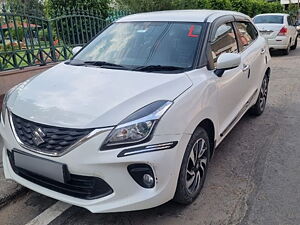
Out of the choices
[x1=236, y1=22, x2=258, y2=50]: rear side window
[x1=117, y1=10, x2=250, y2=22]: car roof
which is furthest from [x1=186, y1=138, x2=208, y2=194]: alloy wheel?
[x1=236, y1=22, x2=258, y2=50]: rear side window

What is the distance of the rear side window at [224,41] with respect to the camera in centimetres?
330

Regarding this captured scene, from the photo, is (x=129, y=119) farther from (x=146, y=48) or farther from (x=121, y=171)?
(x=146, y=48)

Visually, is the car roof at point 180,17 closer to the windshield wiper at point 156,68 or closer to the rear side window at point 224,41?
the rear side window at point 224,41

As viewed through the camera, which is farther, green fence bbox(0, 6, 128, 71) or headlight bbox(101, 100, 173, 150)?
green fence bbox(0, 6, 128, 71)

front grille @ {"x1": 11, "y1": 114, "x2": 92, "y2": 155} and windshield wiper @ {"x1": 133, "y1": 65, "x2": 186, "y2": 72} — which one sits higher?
windshield wiper @ {"x1": 133, "y1": 65, "x2": 186, "y2": 72}

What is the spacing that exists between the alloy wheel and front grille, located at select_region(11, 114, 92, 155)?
38.1 inches

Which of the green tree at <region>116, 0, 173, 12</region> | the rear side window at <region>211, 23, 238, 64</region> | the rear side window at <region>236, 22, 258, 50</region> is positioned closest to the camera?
the rear side window at <region>211, 23, 238, 64</region>

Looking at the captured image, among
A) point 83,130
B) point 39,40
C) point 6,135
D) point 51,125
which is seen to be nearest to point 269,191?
point 83,130

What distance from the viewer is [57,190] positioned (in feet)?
7.73

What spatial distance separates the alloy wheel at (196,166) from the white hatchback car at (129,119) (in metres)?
0.01

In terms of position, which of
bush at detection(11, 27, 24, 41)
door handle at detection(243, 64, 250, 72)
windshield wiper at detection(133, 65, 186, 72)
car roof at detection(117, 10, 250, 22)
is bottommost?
door handle at detection(243, 64, 250, 72)

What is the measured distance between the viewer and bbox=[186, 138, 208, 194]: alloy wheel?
104 inches

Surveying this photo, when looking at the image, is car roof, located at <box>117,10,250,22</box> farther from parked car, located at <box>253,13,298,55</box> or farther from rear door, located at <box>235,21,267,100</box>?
parked car, located at <box>253,13,298,55</box>

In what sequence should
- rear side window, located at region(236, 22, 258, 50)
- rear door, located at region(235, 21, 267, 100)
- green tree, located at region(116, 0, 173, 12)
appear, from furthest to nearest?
green tree, located at region(116, 0, 173, 12) < rear side window, located at region(236, 22, 258, 50) < rear door, located at region(235, 21, 267, 100)
